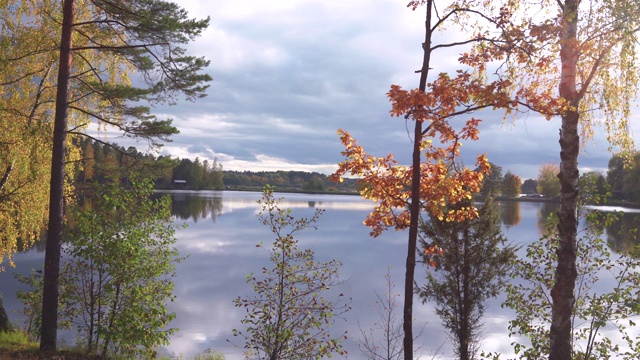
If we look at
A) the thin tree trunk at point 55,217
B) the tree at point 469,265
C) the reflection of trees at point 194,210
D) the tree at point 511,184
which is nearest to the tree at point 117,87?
the thin tree trunk at point 55,217

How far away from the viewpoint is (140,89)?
33.4 feet

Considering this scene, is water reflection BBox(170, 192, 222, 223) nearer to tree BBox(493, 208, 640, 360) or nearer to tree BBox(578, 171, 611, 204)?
tree BBox(493, 208, 640, 360)

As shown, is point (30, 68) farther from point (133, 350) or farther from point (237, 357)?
point (237, 357)

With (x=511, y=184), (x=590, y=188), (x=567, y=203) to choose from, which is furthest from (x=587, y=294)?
(x=511, y=184)

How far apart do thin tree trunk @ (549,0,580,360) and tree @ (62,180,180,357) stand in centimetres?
639

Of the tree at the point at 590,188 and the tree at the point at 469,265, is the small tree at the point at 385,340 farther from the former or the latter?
the tree at the point at 590,188

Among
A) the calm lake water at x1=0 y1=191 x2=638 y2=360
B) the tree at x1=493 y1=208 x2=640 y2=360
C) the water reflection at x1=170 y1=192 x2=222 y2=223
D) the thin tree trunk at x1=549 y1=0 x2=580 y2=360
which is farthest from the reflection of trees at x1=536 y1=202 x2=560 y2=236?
the water reflection at x1=170 y1=192 x2=222 y2=223

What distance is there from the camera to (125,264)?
27.3 ft

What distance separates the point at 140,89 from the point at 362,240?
3478 cm

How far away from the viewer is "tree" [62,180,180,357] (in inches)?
322

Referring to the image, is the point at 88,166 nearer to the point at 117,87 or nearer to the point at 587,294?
the point at 117,87

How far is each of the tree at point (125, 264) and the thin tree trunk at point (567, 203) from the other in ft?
21.0

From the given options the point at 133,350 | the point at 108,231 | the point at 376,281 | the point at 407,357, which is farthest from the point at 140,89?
the point at 376,281

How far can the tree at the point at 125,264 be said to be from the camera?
8188 mm
